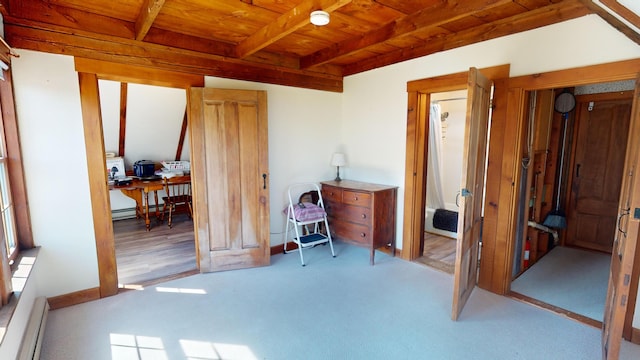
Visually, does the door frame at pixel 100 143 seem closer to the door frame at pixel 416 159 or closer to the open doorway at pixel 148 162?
the open doorway at pixel 148 162

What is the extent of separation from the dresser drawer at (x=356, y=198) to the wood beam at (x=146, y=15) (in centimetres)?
243

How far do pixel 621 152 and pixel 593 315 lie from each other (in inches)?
87.2

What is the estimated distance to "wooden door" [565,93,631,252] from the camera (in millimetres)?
3547

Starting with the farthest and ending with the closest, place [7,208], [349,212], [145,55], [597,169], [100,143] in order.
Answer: [597,169] < [349,212] < [145,55] < [100,143] < [7,208]

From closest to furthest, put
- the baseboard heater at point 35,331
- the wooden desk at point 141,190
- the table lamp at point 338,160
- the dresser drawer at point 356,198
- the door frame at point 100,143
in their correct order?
the baseboard heater at point 35,331, the door frame at point 100,143, the dresser drawer at point 356,198, the table lamp at point 338,160, the wooden desk at point 141,190

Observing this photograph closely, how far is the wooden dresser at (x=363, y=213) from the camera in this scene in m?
3.40

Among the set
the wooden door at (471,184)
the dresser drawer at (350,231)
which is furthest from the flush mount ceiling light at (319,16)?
Result: the dresser drawer at (350,231)

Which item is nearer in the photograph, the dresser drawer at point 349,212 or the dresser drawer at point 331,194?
the dresser drawer at point 349,212

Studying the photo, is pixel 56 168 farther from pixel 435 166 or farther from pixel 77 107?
pixel 435 166

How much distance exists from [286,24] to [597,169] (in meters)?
4.03

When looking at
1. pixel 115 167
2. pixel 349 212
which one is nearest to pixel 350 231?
pixel 349 212

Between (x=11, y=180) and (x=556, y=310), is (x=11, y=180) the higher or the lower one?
the higher one

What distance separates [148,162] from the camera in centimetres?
519

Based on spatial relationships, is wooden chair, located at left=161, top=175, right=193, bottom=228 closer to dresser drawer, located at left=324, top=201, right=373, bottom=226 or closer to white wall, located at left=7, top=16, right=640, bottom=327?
white wall, located at left=7, top=16, right=640, bottom=327
